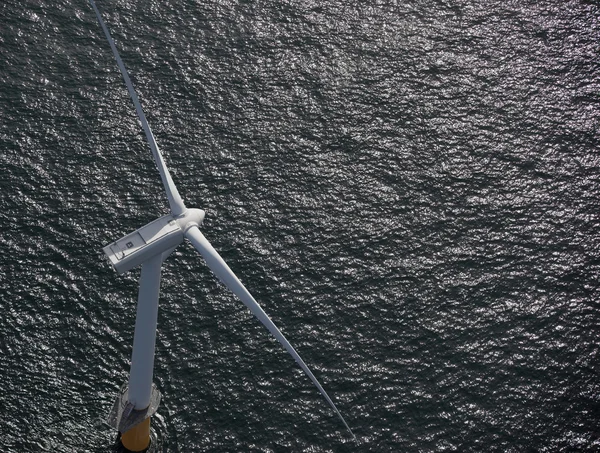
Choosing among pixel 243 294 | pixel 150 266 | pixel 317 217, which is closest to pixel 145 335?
pixel 150 266

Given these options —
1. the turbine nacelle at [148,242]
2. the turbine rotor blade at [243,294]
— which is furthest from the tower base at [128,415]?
the turbine rotor blade at [243,294]

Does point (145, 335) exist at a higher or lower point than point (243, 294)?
higher

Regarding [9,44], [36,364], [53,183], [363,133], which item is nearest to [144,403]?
[36,364]

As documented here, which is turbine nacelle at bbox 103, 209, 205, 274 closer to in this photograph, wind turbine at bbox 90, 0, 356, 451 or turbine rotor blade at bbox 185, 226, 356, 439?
wind turbine at bbox 90, 0, 356, 451

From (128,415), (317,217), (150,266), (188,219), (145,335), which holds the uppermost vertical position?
(317,217)

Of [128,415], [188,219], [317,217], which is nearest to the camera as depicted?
[188,219]

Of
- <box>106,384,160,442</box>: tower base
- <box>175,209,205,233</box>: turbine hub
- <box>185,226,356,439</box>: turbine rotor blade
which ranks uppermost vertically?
<box>175,209,205,233</box>: turbine hub

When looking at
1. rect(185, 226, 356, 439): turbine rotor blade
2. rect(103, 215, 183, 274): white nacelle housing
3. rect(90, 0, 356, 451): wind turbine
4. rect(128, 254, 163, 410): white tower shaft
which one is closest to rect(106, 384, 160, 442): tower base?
rect(90, 0, 356, 451): wind turbine

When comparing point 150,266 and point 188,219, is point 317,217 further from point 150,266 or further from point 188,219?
point 150,266
